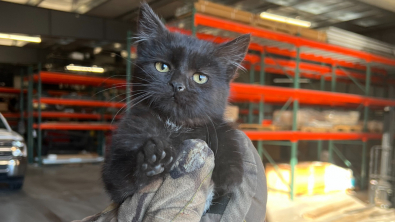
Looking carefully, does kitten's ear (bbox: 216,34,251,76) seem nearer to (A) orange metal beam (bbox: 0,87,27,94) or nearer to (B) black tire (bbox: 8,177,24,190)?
(A) orange metal beam (bbox: 0,87,27,94)

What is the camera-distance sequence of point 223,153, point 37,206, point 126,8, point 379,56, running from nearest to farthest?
1. point 223,153
2. point 37,206
3. point 379,56
4. point 126,8

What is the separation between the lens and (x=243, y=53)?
1.30m

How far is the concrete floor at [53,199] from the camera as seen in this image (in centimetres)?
423

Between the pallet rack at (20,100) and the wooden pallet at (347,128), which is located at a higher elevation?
the pallet rack at (20,100)

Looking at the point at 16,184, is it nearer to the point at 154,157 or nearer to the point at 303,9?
the point at 154,157

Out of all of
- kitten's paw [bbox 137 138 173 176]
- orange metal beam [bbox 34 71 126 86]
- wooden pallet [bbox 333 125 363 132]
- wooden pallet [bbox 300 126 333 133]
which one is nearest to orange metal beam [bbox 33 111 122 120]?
orange metal beam [bbox 34 71 126 86]

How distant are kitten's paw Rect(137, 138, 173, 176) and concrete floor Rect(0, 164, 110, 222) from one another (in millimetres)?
3815

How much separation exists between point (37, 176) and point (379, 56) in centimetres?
848

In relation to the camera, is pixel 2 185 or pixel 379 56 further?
pixel 379 56

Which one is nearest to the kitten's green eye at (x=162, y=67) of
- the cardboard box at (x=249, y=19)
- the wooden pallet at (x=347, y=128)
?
the cardboard box at (x=249, y=19)

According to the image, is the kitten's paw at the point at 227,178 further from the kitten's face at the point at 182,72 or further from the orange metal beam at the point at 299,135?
the orange metal beam at the point at 299,135

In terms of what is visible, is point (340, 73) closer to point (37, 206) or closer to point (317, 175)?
point (317, 175)

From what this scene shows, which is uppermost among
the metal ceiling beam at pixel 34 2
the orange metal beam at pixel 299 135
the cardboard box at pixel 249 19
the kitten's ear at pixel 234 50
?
the metal ceiling beam at pixel 34 2

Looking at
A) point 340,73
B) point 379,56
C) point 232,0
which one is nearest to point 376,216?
point 379,56
